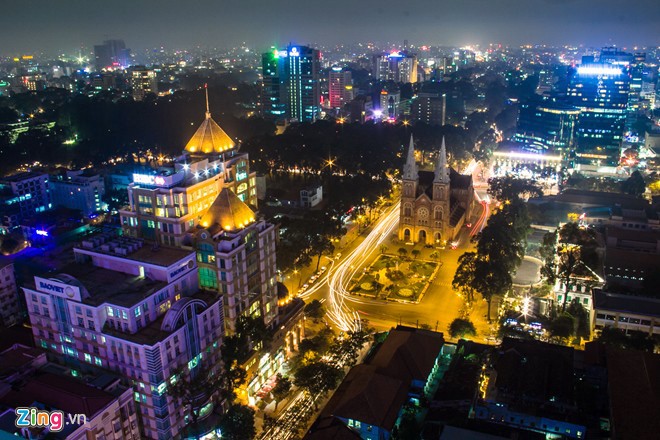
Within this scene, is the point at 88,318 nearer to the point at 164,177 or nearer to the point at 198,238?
the point at 198,238

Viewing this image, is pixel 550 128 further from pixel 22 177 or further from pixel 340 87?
pixel 22 177

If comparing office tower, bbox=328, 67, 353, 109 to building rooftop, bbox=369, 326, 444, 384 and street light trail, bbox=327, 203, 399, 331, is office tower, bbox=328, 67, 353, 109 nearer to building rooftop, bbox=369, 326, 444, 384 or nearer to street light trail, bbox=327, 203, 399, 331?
street light trail, bbox=327, 203, 399, 331

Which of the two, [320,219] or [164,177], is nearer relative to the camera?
[164,177]

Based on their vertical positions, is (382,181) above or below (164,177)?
below

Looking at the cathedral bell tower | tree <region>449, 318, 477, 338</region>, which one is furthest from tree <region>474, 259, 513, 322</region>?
the cathedral bell tower

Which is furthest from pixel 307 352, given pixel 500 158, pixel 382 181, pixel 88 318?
pixel 500 158

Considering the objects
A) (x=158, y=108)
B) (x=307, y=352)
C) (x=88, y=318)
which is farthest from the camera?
(x=158, y=108)

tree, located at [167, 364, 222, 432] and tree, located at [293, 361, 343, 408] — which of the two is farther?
tree, located at [293, 361, 343, 408]
